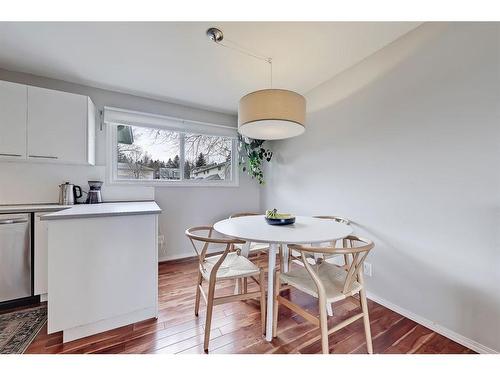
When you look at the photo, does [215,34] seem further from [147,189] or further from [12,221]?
[12,221]

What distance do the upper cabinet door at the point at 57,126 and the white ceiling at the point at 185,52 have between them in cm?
32

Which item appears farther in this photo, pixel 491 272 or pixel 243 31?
pixel 243 31

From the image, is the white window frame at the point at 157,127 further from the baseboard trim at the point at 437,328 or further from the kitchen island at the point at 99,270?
the baseboard trim at the point at 437,328

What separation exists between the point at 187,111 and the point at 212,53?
128 centimetres

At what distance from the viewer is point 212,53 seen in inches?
74.8

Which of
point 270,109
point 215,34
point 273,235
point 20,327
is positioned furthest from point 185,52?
point 20,327

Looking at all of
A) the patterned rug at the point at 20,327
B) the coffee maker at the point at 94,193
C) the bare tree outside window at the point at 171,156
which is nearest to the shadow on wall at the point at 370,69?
the bare tree outside window at the point at 171,156

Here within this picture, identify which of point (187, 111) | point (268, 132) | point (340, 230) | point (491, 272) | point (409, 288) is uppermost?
point (187, 111)

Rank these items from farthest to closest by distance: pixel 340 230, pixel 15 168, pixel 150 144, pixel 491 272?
1. pixel 150 144
2. pixel 15 168
3. pixel 340 230
4. pixel 491 272

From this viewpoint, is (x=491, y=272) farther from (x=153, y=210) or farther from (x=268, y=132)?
(x=153, y=210)

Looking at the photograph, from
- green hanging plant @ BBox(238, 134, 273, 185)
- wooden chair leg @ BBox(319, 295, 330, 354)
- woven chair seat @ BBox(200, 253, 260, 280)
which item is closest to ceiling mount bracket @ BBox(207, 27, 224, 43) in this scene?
green hanging plant @ BBox(238, 134, 273, 185)

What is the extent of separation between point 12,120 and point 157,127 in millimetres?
1308

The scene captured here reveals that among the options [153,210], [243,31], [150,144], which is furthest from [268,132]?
[150,144]

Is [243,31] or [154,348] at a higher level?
[243,31]
